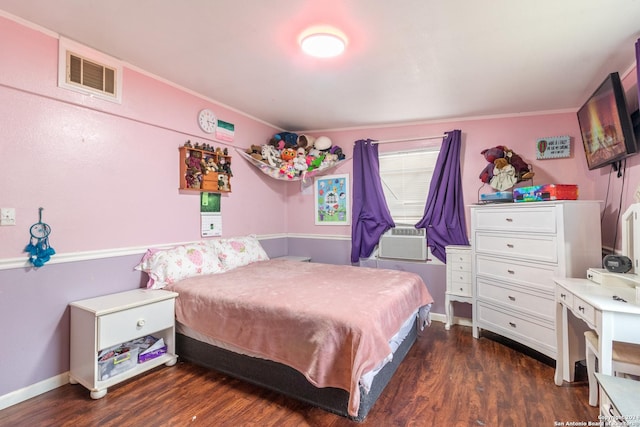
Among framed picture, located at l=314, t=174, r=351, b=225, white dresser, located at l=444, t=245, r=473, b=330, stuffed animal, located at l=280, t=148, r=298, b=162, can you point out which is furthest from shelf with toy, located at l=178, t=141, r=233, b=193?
white dresser, located at l=444, t=245, r=473, b=330

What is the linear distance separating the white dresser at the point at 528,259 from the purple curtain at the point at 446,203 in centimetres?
40

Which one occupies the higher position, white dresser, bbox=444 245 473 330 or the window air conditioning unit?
the window air conditioning unit

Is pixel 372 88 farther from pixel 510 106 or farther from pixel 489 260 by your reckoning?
pixel 489 260

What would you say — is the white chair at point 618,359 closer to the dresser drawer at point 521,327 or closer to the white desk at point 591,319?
the white desk at point 591,319

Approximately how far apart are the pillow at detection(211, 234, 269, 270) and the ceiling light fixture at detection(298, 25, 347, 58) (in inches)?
82.9

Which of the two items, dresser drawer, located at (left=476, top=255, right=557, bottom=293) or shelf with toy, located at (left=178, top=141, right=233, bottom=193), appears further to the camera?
shelf with toy, located at (left=178, top=141, right=233, bottom=193)

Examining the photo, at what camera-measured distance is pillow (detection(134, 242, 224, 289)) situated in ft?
8.55

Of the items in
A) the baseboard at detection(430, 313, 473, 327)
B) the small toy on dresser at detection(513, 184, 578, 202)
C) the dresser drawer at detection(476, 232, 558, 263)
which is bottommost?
the baseboard at detection(430, 313, 473, 327)

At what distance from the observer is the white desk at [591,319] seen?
165 cm

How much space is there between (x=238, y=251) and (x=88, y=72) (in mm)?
2021

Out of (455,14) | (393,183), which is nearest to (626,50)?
(455,14)

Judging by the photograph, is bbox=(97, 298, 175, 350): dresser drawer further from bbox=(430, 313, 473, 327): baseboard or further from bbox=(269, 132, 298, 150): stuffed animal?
bbox=(430, 313, 473, 327): baseboard

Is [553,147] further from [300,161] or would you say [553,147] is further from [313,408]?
[313,408]

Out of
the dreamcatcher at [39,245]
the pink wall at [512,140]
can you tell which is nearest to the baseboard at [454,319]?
the pink wall at [512,140]
